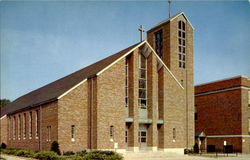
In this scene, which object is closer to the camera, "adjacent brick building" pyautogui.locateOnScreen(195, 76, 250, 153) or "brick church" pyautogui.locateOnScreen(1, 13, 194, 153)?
"brick church" pyautogui.locateOnScreen(1, 13, 194, 153)

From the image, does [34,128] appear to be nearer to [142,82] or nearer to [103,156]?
[142,82]

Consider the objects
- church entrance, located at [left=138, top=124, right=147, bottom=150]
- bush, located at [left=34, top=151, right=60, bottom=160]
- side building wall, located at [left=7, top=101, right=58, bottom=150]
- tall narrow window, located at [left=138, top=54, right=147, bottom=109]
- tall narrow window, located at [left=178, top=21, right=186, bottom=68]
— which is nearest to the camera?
bush, located at [left=34, top=151, right=60, bottom=160]

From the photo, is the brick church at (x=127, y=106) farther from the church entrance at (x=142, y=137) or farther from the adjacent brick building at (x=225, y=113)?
the adjacent brick building at (x=225, y=113)

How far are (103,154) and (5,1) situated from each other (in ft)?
50.2

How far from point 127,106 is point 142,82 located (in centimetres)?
353

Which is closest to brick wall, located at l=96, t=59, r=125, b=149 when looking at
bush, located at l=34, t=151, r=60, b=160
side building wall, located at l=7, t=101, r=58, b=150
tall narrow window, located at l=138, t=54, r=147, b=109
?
tall narrow window, located at l=138, t=54, r=147, b=109

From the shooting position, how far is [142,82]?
131 feet

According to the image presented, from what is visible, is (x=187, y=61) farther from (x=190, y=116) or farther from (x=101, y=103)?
(x=101, y=103)

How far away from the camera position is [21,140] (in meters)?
46.6

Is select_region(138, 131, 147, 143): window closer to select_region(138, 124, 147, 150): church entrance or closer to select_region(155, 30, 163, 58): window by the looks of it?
select_region(138, 124, 147, 150): church entrance

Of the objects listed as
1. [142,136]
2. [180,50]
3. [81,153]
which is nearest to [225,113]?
[180,50]

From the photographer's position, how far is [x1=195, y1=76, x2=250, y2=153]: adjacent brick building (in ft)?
157

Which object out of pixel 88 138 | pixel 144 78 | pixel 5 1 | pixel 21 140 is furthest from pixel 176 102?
pixel 5 1

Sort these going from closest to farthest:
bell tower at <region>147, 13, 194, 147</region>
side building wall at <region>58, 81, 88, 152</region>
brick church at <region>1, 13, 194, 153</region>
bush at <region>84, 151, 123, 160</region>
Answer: bush at <region>84, 151, 123, 160</region>
side building wall at <region>58, 81, 88, 152</region>
brick church at <region>1, 13, 194, 153</region>
bell tower at <region>147, 13, 194, 147</region>
